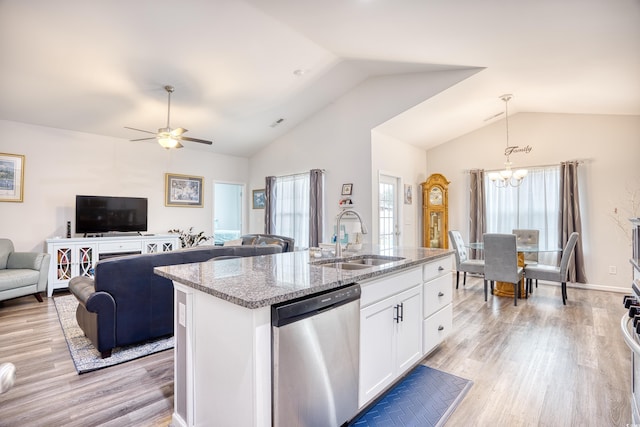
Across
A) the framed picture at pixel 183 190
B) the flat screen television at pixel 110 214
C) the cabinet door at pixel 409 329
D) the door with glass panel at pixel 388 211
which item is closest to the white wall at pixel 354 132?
the door with glass panel at pixel 388 211

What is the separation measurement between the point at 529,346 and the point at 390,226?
3.09 meters

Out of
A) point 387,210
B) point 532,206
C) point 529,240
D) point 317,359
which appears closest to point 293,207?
point 387,210

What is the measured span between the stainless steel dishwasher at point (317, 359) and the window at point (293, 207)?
4.46 meters

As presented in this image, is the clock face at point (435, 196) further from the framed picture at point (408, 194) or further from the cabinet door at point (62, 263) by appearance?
the cabinet door at point (62, 263)

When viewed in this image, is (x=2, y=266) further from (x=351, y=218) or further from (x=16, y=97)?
(x=351, y=218)

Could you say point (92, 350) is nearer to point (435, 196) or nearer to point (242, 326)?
A: point (242, 326)

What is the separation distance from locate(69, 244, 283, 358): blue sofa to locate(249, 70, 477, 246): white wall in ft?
9.93

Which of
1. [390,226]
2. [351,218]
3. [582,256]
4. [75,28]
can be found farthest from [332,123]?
[582,256]

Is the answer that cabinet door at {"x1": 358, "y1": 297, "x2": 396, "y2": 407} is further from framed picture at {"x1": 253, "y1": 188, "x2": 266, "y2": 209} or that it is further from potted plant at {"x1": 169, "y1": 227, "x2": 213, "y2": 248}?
framed picture at {"x1": 253, "y1": 188, "x2": 266, "y2": 209}

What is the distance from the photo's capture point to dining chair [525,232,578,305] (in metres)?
4.18

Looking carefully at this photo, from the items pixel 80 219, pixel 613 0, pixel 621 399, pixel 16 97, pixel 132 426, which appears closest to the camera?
pixel 132 426

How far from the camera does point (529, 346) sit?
2.92 metres

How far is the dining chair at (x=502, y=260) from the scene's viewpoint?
13.8ft

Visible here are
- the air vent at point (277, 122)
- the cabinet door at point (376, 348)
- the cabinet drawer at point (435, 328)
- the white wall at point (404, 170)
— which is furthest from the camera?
the air vent at point (277, 122)
